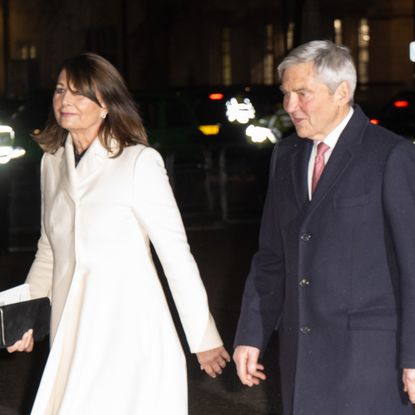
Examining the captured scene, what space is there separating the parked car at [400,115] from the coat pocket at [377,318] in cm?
1747

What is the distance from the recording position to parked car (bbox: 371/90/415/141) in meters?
21.9

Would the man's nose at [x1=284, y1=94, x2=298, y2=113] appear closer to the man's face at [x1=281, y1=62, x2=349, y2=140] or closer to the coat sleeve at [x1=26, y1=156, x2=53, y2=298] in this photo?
the man's face at [x1=281, y1=62, x2=349, y2=140]

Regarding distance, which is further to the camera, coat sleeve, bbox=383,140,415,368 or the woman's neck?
the woman's neck

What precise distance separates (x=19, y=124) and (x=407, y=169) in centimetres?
1851

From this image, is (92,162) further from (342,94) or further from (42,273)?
(342,94)

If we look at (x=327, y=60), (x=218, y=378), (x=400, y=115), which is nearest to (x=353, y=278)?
(x=327, y=60)

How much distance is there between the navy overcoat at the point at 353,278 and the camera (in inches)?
173

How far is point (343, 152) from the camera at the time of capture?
4.56 meters

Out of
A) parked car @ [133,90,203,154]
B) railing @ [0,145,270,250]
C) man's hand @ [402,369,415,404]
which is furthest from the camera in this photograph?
parked car @ [133,90,203,154]

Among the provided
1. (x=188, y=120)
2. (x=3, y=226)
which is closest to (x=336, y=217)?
(x=3, y=226)

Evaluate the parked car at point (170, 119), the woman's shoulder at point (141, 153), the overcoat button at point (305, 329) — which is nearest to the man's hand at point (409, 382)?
the overcoat button at point (305, 329)

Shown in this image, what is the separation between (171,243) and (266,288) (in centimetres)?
38

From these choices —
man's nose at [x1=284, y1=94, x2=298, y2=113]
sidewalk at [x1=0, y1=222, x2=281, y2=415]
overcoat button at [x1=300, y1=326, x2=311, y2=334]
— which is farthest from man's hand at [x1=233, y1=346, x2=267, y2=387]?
sidewalk at [x1=0, y1=222, x2=281, y2=415]

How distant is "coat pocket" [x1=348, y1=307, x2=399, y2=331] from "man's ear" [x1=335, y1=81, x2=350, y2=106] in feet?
2.28
